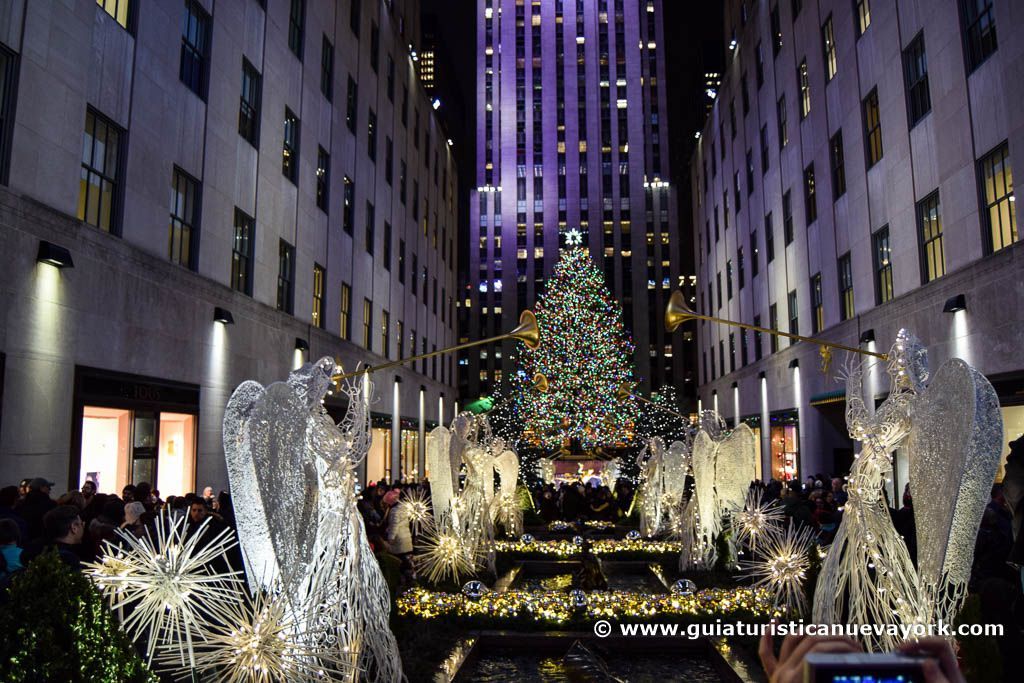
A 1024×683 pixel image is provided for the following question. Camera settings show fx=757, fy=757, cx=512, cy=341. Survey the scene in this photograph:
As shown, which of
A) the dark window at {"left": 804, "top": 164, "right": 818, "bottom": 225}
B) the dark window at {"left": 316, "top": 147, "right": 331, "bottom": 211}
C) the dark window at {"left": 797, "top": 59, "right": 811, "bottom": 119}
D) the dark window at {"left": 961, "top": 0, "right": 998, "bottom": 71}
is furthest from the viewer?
the dark window at {"left": 797, "top": 59, "right": 811, "bottom": 119}

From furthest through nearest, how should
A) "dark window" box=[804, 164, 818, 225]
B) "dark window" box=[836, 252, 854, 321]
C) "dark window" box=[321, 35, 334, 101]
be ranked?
"dark window" box=[804, 164, 818, 225], "dark window" box=[321, 35, 334, 101], "dark window" box=[836, 252, 854, 321]

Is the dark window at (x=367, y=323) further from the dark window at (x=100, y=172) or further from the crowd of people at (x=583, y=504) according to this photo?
the dark window at (x=100, y=172)

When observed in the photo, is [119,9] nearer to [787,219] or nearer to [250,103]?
[250,103]

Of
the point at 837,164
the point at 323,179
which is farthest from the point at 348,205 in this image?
the point at 837,164

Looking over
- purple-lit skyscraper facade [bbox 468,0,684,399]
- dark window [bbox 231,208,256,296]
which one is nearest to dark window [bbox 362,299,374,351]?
dark window [bbox 231,208,256,296]

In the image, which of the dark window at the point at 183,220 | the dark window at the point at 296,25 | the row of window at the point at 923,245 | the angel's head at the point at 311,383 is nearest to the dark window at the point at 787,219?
the row of window at the point at 923,245

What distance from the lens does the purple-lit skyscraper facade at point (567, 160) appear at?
86250 millimetres

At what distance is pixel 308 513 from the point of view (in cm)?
573

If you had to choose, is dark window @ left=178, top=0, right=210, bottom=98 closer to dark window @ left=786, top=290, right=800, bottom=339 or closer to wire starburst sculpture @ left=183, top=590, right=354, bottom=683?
wire starburst sculpture @ left=183, top=590, right=354, bottom=683

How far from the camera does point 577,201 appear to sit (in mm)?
87000

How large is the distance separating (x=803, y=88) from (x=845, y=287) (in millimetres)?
9066

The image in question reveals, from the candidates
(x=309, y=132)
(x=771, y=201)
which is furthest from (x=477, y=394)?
(x=309, y=132)

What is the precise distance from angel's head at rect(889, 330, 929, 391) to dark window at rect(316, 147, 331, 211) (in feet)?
74.7

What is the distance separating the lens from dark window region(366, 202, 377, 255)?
33312 millimetres
